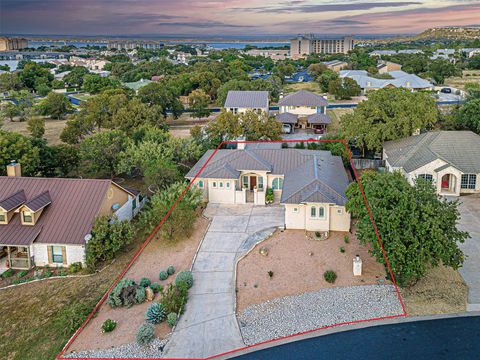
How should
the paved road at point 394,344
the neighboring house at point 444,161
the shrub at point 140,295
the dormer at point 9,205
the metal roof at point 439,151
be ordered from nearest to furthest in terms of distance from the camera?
the paved road at point 394,344 → the shrub at point 140,295 → the dormer at point 9,205 → the neighboring house at point 444,161 → the metal roof at point 439,151

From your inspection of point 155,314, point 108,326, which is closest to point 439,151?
point 155,314

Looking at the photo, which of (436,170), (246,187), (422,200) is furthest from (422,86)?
(422,200)

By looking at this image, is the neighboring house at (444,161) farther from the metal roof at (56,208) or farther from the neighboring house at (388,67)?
the neighboring house at (388,67)

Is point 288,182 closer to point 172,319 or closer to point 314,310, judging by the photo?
point 314,310

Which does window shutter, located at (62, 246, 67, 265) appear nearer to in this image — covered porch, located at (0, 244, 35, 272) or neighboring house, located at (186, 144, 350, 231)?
covered porch, located at (0, 244, 35, 272)

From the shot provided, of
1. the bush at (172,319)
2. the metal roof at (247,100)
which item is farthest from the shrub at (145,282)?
the metal roof at (247,100)
